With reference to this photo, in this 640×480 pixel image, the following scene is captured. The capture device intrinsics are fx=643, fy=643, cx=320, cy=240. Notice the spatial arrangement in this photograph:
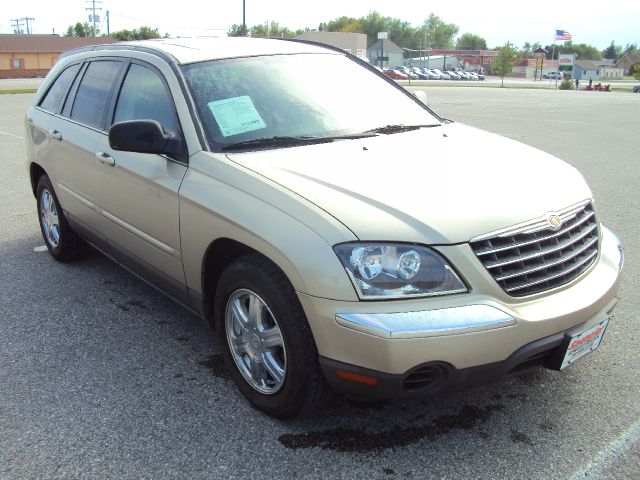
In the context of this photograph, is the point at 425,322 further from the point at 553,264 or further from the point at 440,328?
the point at 553,264

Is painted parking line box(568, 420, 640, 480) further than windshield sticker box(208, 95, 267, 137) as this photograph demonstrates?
No

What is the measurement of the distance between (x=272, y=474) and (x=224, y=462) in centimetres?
22

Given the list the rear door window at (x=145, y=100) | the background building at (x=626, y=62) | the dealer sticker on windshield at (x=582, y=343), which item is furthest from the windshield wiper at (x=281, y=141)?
the background building at (x=626, y=62)

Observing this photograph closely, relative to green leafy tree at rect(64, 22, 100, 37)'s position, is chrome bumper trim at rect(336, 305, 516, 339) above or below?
below

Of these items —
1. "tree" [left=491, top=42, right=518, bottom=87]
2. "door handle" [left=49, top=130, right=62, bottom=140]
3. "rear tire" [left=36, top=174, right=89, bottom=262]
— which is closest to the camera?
"door handle" [left=49, top=130, right=62, bottom=140]

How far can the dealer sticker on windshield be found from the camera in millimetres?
2744

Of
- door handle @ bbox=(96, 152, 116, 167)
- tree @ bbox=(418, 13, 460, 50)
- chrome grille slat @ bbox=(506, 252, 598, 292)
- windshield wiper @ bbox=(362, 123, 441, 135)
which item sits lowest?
chrome grille slat @ bbox=(506, 252, 598, 292)

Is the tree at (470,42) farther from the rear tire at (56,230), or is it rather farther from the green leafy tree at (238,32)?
the rear tire at (56,230)

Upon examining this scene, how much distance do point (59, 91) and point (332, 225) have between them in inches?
142

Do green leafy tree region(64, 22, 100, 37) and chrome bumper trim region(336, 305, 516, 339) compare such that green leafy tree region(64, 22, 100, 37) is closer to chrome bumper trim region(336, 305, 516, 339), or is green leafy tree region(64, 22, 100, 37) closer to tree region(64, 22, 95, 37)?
tree region(64, 22, 95, 37)

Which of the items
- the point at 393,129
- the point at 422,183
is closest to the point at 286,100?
the point at 393,129

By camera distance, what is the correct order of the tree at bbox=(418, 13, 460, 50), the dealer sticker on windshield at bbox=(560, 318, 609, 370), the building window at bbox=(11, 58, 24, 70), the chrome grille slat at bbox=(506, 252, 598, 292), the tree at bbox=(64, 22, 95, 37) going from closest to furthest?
the chrome grille slat at bbox=(506, 252, 598, 292) → the dealer sticker on windshield at bbox=(560, 318, 609, 370) → the building window at bbox=(11, 58, 24, 70) → the tree at bbox=(64, 22, 95, 37) → the tree at bbox=(418, 13, 460, 50)

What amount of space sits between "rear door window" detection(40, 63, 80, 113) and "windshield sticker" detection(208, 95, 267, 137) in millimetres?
2068

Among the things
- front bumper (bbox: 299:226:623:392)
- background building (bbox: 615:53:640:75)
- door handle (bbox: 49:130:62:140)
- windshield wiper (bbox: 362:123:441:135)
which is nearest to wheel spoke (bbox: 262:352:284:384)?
front bumper (bbox: 299:226:623:392)
